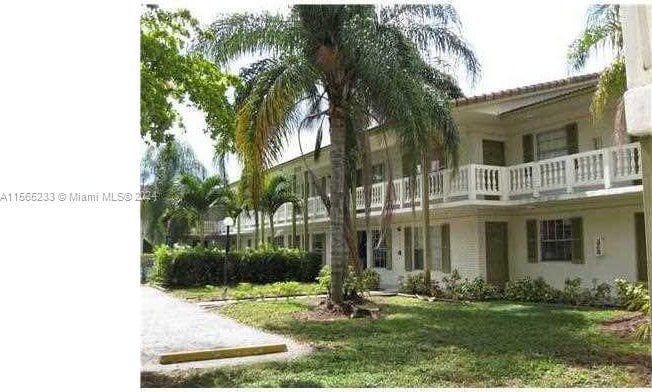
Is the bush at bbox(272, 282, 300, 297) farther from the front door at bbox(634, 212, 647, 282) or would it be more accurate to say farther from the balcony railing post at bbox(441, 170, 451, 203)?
the front door at bbox(634, 212, 647, 282)

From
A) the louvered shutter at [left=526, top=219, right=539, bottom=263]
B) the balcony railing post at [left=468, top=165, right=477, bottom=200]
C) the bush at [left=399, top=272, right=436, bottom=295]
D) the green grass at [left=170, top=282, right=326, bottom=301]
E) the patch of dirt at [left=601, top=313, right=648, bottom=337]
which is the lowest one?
the patch of dirt at [left=601, top=313, right=648, bottom=337]

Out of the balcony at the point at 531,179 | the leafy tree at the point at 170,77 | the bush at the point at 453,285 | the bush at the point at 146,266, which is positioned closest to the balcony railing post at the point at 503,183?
the balcony at the point at 531,179

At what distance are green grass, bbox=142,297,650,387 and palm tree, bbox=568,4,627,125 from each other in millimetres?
Result: 3470

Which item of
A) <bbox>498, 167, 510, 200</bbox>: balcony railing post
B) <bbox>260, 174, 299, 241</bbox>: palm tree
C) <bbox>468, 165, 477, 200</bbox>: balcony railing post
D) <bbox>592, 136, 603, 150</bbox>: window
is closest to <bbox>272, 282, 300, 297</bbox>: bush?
<bbox>468, 165, 477, 200</bbox>: balcony railing post

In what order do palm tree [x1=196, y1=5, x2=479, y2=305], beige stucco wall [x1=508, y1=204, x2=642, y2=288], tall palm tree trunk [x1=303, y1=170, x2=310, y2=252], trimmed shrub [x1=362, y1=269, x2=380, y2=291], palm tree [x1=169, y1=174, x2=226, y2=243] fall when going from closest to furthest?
1. palm tree [x1=196, y1=5, x2=479, y2=305]
2. beige stucco wall [x1=508, y1=204, x2=642, y2=288]
3. trimmed shrub [x1=362, y1=269, x2=380, y2=291]
4. tall palm tree trunk [x1=303, y1=170, x2=310, y2=252]
5. palm tree [x1=169, y1=174, x2=226, y2=243]

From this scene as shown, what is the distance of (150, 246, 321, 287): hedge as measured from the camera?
57.9 feet

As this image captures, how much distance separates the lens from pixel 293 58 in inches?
397

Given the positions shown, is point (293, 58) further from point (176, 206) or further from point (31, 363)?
point (176, 206)

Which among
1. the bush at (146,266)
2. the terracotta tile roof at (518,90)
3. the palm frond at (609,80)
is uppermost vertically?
the terracotta tile roof at (518,90)

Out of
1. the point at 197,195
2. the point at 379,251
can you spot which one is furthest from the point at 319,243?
the point at 197,195

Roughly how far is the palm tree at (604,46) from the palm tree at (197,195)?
45.8 ft

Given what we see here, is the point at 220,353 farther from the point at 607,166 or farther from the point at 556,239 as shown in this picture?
the point at 556,239

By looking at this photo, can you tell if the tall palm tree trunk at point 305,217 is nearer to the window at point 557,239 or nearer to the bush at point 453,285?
the bush at point 453,285

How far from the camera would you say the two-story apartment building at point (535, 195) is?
11.8 m
